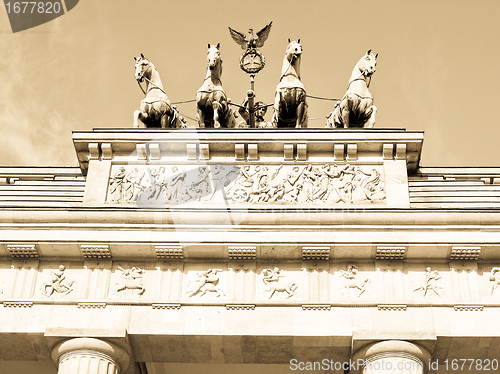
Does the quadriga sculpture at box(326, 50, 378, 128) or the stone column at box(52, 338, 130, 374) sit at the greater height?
the quadriga sculpture at box(326, 50, 378, 128)

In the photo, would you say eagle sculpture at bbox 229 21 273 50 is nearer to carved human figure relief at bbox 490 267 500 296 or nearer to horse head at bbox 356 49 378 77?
horse head at bbox 356 49 378 77

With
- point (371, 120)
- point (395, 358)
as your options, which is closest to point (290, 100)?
point (371, 120)

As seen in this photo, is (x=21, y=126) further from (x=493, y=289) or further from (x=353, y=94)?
(x=493, y=289)

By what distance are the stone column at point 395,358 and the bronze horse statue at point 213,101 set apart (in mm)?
7603

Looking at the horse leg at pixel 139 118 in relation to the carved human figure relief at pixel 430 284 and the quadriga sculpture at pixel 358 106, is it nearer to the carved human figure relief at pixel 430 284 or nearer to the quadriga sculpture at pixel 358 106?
the quadriga sculpture at pixel 358 106

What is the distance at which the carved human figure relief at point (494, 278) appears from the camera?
63.7 ft

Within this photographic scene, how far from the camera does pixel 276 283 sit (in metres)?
19.7

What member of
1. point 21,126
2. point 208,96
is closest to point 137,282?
point 208,96

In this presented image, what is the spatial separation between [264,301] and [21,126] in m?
19.4

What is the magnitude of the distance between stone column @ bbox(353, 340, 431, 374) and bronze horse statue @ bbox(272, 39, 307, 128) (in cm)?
677

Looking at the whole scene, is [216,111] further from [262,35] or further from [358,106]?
[262,35]

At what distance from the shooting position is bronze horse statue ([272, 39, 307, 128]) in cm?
2306

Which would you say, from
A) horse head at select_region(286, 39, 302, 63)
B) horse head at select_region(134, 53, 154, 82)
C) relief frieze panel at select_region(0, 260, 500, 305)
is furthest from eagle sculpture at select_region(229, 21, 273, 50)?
relief frieze panel at select_region(0, 260, 500, 305)

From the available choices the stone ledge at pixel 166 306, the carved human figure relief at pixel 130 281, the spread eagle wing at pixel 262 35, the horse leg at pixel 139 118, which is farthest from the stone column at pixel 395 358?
the spread eagle wing at pixel 262 35
